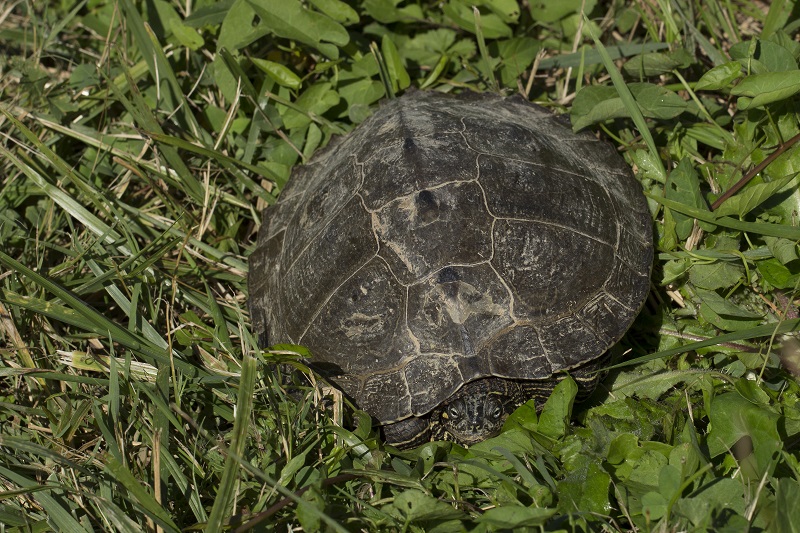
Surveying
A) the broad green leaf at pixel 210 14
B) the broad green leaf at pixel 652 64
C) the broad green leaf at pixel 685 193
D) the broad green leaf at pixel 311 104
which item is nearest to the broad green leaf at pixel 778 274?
the broad green leaf at pixel 685 193

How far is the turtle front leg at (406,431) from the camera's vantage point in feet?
9.71

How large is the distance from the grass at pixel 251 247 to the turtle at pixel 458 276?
17 centimetres

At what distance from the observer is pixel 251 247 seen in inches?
160

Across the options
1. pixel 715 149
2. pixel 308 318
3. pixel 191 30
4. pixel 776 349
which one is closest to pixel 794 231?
pixel 776 349

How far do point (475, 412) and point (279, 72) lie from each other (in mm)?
2331

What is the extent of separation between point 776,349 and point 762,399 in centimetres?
34

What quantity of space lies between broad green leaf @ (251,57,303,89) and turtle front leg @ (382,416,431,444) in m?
2.12

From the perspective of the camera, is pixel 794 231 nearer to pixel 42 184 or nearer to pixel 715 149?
pixel 715 149

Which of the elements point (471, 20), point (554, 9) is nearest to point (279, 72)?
point (471, 20)

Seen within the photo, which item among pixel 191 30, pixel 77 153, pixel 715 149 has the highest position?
pixel 191 30

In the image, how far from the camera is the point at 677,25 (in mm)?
4234

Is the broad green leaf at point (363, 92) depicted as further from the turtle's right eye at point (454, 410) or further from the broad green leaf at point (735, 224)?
the turtle's right eye at point (454, 410)

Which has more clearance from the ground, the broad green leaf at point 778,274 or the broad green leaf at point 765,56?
the broad green leaf at point 765,56

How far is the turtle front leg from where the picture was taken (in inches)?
116
